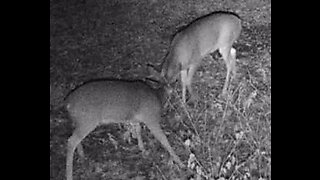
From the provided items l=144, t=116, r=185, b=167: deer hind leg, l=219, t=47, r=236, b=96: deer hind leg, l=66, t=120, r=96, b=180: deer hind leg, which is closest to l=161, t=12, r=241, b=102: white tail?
l=219, t=47, r=236, b=96: deer hind leg

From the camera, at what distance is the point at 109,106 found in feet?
7.08

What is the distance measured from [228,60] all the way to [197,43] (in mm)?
117

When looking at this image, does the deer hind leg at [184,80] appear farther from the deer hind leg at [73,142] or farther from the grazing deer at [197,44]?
the deer hind leg at [73,142]

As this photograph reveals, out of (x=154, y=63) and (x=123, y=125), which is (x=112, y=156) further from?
(x=154, y=63)

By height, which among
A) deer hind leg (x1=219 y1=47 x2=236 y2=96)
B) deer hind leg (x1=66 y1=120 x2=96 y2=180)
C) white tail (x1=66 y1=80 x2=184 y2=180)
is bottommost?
deer hind leg (x1=66 y1=120 x2=96 y2=180)

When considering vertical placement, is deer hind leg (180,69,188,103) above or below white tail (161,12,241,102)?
below

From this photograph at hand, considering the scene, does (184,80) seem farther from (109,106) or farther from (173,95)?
(109,106)

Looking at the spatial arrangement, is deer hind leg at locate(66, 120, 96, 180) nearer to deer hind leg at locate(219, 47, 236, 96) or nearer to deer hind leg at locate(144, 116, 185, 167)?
deer hind leg at locate(144, 116, 185, 167)

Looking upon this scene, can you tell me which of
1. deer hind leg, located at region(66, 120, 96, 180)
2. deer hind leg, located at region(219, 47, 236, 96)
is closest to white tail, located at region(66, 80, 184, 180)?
deer hind leg, located at region(66, 120, 96, 180)

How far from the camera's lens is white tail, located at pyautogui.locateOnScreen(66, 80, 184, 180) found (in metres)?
2.16

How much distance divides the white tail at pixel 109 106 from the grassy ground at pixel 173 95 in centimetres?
3

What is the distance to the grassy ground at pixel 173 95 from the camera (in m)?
2.21

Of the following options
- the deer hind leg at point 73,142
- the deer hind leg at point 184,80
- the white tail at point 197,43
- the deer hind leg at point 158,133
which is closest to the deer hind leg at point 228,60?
the white tail at point 197,43

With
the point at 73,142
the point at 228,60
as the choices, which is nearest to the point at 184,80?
the point at 228,60
